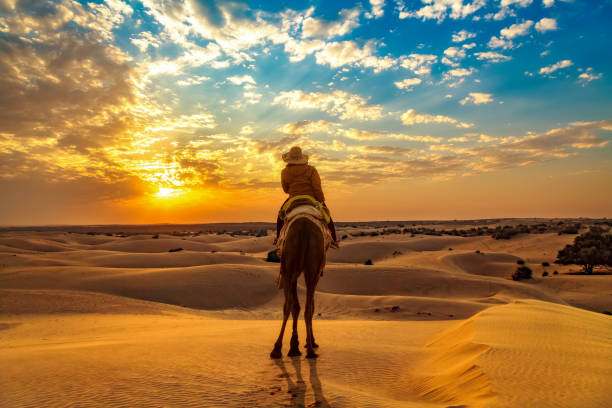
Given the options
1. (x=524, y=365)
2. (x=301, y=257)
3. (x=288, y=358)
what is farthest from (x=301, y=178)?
(x=524, y=365)

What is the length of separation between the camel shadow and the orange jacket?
3400mm

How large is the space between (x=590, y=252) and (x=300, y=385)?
35.0m

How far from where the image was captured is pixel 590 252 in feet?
99.9

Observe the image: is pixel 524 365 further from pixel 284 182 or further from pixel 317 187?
pixel 284 182

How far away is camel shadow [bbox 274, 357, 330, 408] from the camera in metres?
4.43

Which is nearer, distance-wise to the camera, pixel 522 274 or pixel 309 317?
pixel 309 317

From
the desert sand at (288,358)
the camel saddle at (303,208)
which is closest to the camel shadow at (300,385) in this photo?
the desert sand at (288,358)

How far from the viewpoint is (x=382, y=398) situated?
16.2 ft

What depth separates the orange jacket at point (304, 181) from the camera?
26.3ft

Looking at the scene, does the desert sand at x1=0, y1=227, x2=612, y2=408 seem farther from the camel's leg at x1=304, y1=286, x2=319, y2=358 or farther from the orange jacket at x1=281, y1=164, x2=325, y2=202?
the orange jacket at x1=281, y1=164, x2=325, y2=202

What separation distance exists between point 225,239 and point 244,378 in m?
68.1

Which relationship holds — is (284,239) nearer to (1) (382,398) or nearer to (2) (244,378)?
(2) (244,378)

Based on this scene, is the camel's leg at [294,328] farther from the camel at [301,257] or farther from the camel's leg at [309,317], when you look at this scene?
the camel's leg at [309,317]

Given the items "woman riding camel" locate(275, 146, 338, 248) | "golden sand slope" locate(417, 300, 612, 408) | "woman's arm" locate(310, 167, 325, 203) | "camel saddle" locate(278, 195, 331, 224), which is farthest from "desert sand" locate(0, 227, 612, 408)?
"woman's arm" locate(310, 167, 325, 203)
